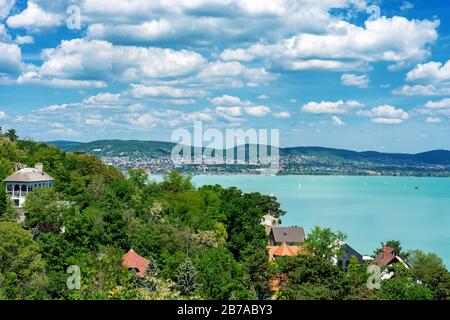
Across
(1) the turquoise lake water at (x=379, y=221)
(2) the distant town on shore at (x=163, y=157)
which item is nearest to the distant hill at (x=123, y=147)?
(2) the distant town on shore at (x=163, y=157)

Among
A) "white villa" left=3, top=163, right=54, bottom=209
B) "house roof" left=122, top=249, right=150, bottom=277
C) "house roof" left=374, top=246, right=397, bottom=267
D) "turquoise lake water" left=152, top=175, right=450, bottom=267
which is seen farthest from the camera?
"turquoise lake water" left=152, top=175, right=450, bottom=267

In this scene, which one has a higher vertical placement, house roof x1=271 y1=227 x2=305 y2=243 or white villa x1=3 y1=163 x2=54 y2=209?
white villa x1=3 y1=163 x2=54 y2=209

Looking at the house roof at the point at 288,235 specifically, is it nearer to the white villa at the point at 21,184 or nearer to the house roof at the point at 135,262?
the white villa at the point at 21,184

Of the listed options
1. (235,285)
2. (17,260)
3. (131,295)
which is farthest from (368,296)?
(17,260)

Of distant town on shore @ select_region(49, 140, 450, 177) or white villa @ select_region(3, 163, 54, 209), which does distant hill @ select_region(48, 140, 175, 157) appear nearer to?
distant town on shore @ select_region(49, 140, 450, 177)

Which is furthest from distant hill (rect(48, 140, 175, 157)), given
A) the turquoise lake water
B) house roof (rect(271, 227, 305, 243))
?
house roof (rect(271, 227, 305, 243))

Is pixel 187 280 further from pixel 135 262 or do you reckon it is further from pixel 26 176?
pixel 26 176
